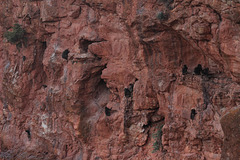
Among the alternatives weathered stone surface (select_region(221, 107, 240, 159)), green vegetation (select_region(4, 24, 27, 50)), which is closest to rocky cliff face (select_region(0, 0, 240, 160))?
weathered stone surface (select_region(221, 107, 240, 159))

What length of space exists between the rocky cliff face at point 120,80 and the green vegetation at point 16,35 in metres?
0.45

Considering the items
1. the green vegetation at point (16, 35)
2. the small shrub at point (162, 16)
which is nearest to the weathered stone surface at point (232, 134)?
the small shrub at point (162, 16)

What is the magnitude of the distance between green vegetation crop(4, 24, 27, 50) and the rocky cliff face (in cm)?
45

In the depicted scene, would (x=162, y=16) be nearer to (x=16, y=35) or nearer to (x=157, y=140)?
(x=157, y=140)

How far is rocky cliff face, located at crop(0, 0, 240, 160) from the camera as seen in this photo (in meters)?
8.33

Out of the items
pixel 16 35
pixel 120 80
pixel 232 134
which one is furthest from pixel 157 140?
pixel 16 35

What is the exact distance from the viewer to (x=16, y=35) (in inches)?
682

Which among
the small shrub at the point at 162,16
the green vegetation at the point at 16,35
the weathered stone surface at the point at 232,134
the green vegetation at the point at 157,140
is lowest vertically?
the green vegetation at the point at 157,140

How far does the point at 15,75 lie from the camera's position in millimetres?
18219

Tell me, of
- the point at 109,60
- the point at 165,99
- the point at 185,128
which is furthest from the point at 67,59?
the point at 185,128

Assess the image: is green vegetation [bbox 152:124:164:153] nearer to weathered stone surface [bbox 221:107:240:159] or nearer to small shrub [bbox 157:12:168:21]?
small shrub [bbox 157:12:168:21]

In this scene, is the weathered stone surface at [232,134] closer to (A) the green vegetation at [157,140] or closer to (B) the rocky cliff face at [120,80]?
(B) the rocky cliff face at [120,80]

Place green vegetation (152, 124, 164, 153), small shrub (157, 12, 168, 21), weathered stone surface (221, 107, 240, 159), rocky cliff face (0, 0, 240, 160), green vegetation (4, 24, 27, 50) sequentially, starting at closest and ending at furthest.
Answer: weathered stone surface (221, 107, 240, 159), rocky cliff face (0, 0, 240, 160), small shrub (157, 12, 168, 21), green vegetation (152, 124, 164, 153), green vegetation (4, 24, 27, 50)

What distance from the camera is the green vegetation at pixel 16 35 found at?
17203mm
